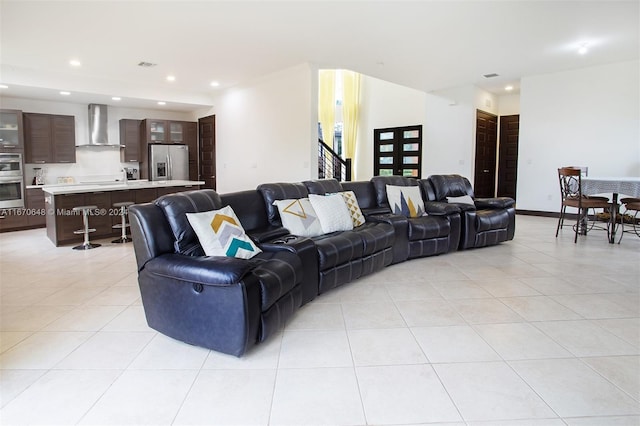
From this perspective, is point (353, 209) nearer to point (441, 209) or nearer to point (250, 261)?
point (441, 209)

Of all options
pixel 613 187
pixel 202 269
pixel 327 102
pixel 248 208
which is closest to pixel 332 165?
pixel 327 102

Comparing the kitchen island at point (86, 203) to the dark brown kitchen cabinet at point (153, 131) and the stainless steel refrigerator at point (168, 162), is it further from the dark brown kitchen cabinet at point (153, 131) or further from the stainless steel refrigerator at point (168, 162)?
the dark brown kitchen cabinet at point (153, 131)

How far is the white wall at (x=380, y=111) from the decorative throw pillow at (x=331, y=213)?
590 centimetres

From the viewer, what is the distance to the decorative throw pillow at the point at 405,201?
4.53 meters

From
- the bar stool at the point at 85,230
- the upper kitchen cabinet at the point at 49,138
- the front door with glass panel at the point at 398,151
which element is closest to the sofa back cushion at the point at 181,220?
the bar stool at the point at 85,230

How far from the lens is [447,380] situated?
76.5 inches

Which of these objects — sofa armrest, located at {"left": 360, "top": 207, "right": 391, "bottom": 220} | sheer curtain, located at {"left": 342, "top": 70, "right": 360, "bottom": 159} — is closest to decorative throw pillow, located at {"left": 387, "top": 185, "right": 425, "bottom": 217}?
sofa armrest, located at {"left": 360, "top": 207, "right": 391, "bottom": 220}

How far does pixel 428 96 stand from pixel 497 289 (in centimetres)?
638

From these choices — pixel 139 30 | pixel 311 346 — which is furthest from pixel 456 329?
pixel 139 30

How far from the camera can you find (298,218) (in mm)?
3416

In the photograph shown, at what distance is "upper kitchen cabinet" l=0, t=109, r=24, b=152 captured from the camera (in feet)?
20.9

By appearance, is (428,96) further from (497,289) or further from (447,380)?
(447,380)

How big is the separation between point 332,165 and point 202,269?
24.7 ft

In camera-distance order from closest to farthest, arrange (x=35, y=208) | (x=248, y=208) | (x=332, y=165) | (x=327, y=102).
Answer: (x=248, y=208) → (x=35, y=208) → (x=332, y=165) → (x=327, y=102)
